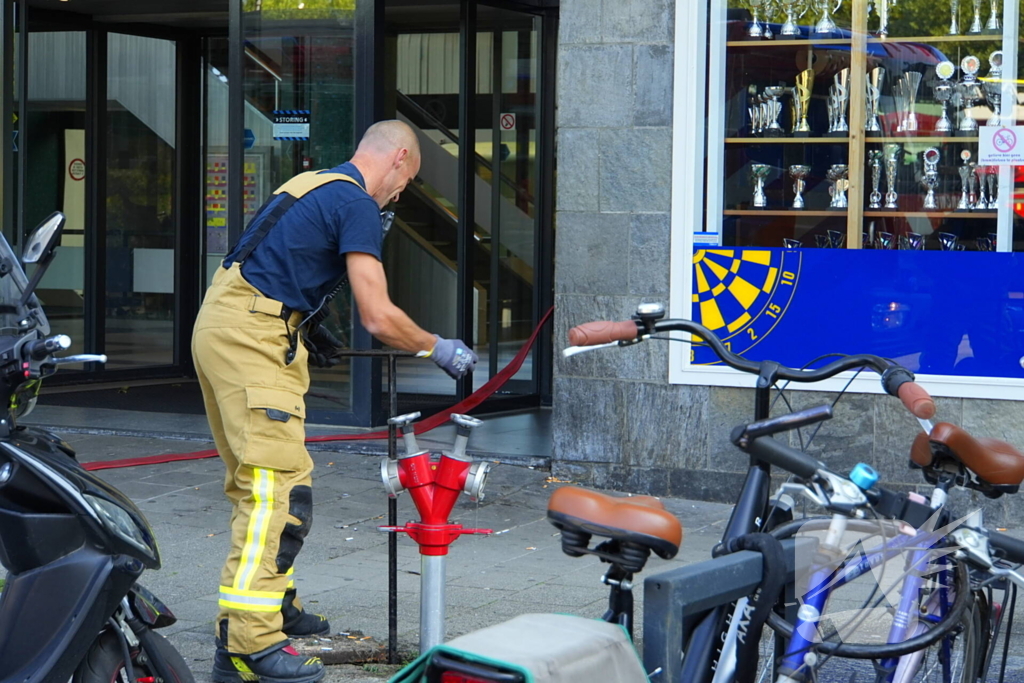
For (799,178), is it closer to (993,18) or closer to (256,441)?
(993,18)

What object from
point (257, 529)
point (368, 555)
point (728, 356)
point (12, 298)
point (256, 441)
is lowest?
point (368, 555)

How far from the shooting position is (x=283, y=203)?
4.32 m

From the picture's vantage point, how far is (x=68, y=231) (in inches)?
467

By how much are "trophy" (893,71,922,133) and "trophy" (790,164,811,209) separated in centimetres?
54

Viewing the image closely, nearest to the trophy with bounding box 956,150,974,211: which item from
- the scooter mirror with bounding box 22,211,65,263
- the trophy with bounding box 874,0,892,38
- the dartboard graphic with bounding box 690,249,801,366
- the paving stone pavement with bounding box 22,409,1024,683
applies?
the trophy with bounding box 874,0,892,38

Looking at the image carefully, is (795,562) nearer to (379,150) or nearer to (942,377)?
(379,150)

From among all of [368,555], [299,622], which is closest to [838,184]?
[368,555]

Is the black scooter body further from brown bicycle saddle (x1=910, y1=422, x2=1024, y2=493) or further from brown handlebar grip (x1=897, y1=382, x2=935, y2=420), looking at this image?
brown bicycle saddle (x1=910, y1=422, x2=1024, y2=493)

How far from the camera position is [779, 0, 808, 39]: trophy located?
747 centimetres

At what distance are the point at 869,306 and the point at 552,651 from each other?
503 cm

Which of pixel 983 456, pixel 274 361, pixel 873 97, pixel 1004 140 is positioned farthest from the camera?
pixel 873 97

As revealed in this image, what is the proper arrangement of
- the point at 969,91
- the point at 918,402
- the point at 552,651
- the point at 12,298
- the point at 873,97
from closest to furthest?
the point at 552,651
the point at 918,402
the point at 12,298
the point at 969,91
the point at 873,97

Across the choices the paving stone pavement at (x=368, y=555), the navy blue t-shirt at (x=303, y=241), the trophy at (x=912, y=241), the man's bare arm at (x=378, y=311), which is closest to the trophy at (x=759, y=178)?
the trophy at (x=912, y=241)

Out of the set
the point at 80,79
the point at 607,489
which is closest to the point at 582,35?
the point at 607,489
